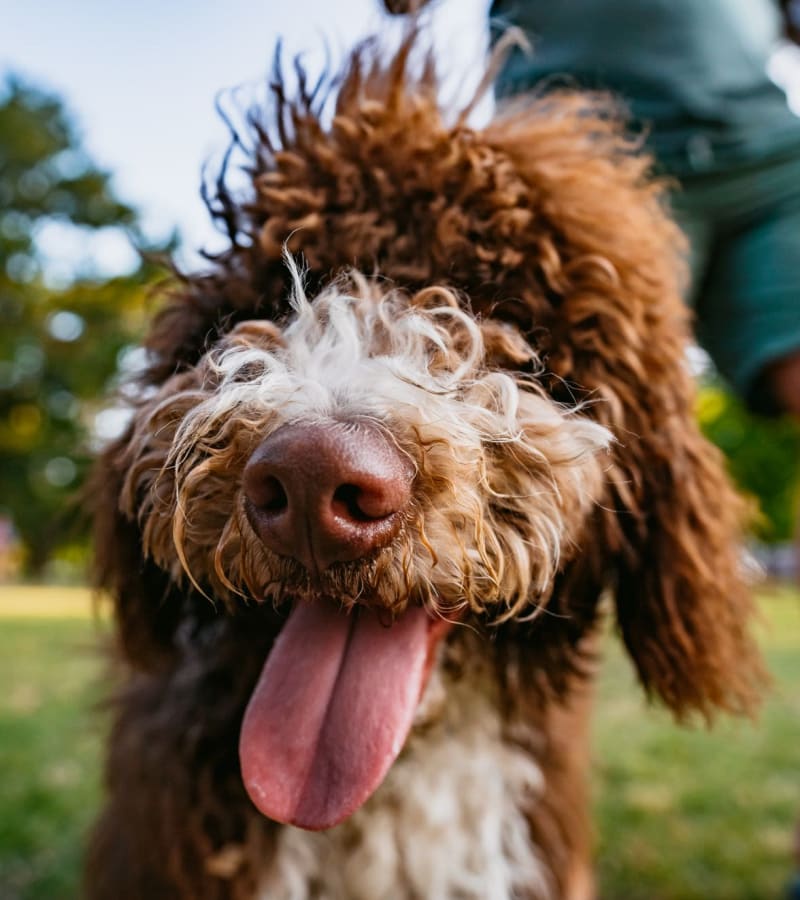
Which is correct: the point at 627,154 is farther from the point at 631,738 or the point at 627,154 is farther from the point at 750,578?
the point at 631,738

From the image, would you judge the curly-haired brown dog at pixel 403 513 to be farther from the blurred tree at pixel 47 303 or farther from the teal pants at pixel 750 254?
the blurred tree at pixel 47 303

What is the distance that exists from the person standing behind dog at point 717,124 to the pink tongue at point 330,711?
1308mm

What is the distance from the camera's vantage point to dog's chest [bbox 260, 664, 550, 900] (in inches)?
73.2

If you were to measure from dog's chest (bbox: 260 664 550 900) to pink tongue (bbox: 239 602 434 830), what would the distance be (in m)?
0.30

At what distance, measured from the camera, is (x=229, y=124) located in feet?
6.16

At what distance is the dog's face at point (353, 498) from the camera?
1249 millimetres

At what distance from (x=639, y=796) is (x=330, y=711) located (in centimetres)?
239

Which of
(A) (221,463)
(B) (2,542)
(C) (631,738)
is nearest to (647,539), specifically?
(A) (221,463)

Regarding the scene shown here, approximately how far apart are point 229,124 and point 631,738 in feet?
11.7

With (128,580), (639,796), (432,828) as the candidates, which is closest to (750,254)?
(432,828)

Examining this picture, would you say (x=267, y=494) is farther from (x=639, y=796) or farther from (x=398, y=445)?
(x=639, y=796)

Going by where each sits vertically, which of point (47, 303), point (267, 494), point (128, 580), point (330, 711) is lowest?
point (47, 303)

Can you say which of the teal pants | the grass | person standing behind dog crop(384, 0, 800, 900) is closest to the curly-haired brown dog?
person standing behind dog crop(384, 0, 800, 900)

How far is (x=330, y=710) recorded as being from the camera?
4.92 feet
